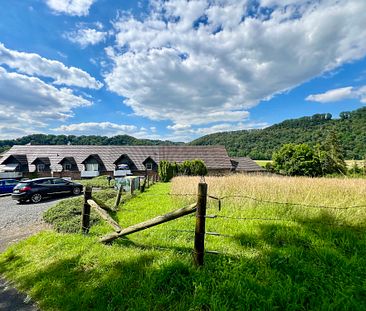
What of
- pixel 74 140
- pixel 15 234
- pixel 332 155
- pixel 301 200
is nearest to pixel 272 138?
pixel 332 155

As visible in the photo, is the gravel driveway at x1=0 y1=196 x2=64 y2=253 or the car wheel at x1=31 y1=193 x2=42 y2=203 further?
the car wheel at x1=31 y1=193 x2=42 y2=203

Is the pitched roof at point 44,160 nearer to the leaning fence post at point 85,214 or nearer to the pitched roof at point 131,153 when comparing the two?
the pitched roof at point 131,153

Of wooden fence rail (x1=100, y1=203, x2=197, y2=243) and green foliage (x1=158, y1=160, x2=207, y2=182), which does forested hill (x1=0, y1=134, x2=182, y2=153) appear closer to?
green foliage (x1=158, y1=160, x2=207, y2=182)

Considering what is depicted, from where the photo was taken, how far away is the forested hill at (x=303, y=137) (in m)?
64.5

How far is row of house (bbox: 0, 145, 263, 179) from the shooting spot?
122ft

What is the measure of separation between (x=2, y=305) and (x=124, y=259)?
2.04 meters

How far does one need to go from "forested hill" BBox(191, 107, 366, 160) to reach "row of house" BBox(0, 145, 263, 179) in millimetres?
39462

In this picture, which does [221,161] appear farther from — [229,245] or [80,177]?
[229,245]

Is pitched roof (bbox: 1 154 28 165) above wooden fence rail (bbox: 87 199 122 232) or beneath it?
above

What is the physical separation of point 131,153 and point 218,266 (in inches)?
1550

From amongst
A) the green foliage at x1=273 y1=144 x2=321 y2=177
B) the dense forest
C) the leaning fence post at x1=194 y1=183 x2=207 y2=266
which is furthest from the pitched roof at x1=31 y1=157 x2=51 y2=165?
the green foliage at x1=273 y1=144 x2=321 y2=177

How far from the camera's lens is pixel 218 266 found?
364cm

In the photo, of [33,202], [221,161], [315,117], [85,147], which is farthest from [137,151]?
[315,117]

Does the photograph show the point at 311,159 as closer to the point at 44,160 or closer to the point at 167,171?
the point at 167,171
